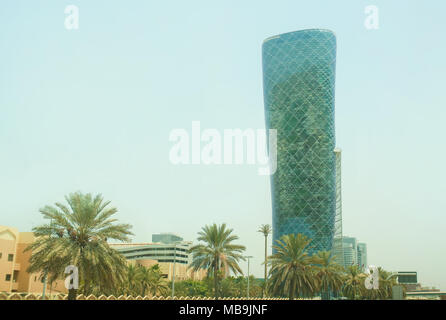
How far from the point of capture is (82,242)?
115ft

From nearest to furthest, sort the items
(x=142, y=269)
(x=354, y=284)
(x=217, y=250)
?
(x=217, y=250), (x=142, y=269), (x=354, y=284)

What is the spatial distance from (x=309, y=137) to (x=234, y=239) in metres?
76.5

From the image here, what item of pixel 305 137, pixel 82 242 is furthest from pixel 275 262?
pixel 305 137

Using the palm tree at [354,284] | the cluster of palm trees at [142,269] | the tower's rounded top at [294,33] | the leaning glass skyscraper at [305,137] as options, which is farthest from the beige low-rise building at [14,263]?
the tower's rounded top at [294,33]

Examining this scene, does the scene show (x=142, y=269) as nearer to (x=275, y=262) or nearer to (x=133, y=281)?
(x=133, y=281)

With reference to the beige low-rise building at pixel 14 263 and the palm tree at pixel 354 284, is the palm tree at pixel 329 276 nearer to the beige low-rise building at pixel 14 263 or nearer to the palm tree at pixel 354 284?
the palm tree at pixel 354 284

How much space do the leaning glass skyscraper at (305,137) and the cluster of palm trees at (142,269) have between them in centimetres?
2652

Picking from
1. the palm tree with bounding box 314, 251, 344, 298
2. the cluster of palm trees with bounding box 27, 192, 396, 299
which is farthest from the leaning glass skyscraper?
the palm tree with bounding box 314, 251, 344, 298

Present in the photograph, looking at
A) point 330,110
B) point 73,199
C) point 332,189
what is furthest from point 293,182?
point 73,199

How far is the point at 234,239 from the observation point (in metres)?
55.0

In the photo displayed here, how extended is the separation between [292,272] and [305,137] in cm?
7373

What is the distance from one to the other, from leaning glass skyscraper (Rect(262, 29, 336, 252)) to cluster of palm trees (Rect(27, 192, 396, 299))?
87.0 ft

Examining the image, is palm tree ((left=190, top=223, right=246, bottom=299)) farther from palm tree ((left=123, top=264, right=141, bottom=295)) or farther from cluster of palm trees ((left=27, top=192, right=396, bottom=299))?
palm tree ((left=123, top=264, right=141, bottom=295))
